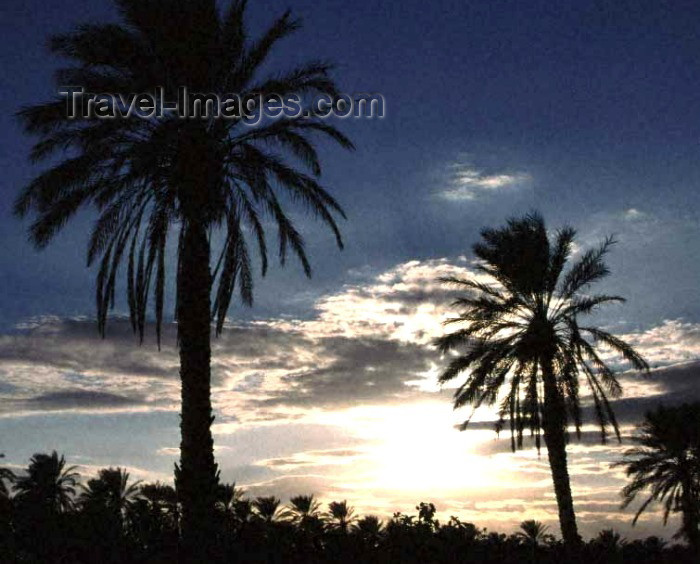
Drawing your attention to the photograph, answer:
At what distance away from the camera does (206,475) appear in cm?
1717

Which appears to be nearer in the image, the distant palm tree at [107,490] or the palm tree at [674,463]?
the distant palm tree at [107,490]

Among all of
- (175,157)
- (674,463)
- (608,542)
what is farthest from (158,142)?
(674,463)

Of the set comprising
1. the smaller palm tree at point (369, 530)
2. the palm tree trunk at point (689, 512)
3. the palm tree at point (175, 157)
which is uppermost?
the palm tree at point (175, 157)

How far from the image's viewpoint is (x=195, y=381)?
17.6 meters

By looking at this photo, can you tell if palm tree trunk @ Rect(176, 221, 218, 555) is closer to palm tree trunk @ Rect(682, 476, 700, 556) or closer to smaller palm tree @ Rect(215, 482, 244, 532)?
smaller palm tree @ Rect(215, 482, 244, 532)

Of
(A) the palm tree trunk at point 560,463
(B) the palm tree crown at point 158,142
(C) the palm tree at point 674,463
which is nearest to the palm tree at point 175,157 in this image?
(B) the palm tree crown at point 158,142

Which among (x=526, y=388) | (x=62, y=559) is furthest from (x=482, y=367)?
(x=62, y=559)

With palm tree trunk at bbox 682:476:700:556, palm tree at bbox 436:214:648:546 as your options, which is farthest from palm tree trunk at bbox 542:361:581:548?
palm tree trunk at bbox 682:476:700:556

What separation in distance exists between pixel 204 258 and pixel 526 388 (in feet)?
49.9

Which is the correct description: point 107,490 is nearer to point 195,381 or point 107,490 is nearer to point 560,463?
point 195,381

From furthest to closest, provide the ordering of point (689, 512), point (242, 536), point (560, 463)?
1. point (689, 512)
2. point (560, 463)
3. point (242, 536)

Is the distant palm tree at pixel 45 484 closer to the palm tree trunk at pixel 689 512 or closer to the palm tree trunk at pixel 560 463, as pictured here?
the palm tree trunk at pixel 560 463

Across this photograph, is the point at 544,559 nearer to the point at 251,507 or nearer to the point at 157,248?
the point at 251,507

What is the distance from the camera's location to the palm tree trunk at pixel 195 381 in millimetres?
16938
